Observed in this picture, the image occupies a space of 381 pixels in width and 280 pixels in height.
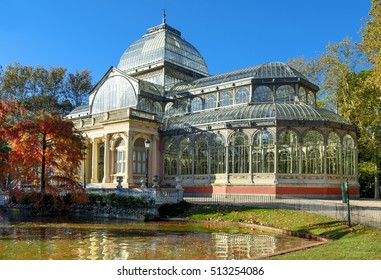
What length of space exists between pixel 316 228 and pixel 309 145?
665 inches

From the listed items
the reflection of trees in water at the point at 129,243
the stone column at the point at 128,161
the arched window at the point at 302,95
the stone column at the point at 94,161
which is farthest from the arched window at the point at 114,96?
the reflection of trees in water at the point at 129,243

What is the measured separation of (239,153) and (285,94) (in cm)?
822

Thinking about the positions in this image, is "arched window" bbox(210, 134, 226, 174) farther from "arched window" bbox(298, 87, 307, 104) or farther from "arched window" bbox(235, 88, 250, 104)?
"arched window" bbox(298, 87, 307, 104)

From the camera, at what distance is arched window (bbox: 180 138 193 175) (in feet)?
127

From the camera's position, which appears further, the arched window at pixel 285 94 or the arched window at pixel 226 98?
the arched window at pixel 226 98

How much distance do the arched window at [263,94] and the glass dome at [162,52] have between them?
14.4 m

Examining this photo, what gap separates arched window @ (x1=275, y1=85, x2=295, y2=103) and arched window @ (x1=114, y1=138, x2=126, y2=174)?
1514cm

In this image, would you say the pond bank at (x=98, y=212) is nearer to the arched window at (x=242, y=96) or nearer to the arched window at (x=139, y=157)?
the arched window at (x=139, y=157)

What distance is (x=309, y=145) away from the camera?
34344mm

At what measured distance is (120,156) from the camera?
38531 millimetres

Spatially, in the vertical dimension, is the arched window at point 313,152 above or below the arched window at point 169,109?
below

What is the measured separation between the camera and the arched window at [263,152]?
33969mm
